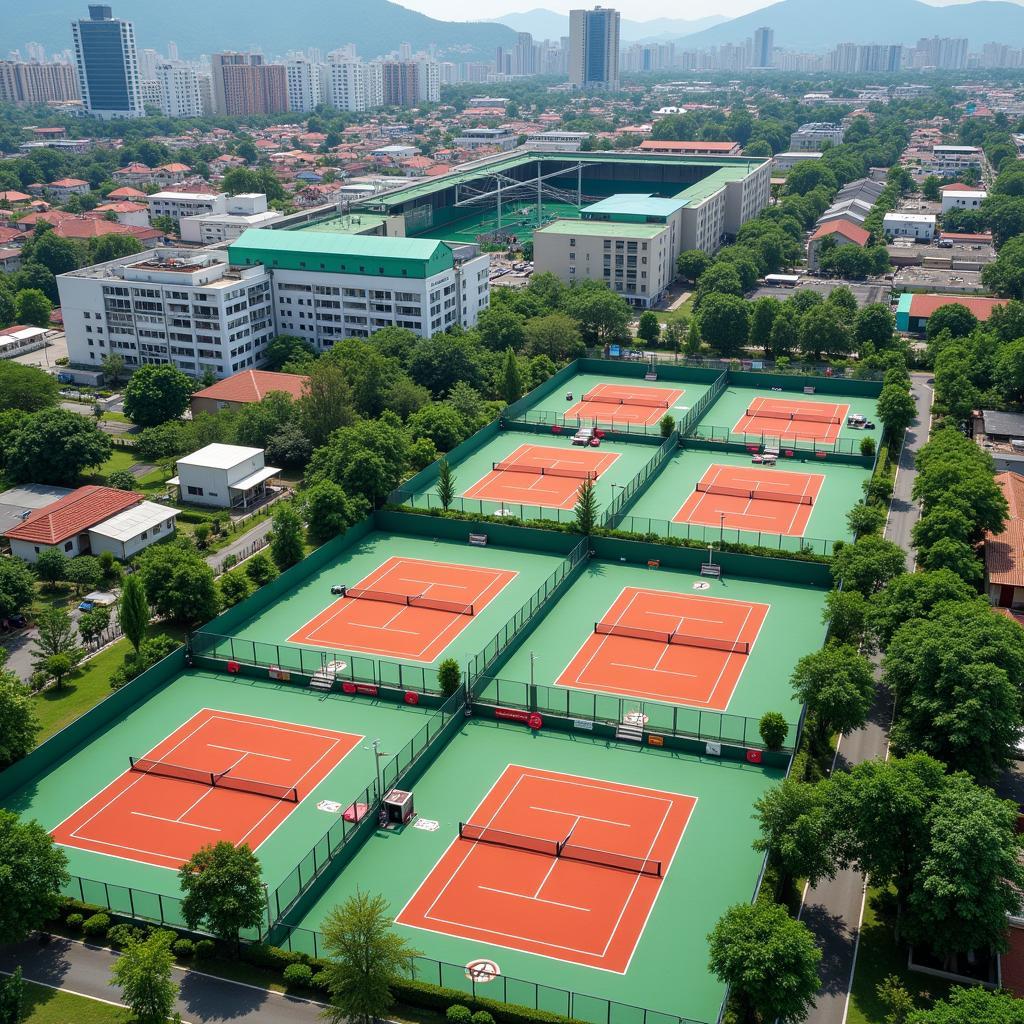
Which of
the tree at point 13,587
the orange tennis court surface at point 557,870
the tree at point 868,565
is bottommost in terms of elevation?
the orange tennis court surface at point 557,870

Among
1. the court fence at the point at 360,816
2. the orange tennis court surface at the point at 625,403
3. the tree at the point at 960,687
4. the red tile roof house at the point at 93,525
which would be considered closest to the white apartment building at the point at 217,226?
the orange tennis court surface at the point at 625,403

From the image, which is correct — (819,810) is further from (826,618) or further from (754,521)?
(754,521)

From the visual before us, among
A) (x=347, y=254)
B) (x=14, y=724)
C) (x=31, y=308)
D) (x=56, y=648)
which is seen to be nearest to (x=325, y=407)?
(x=347, y=254)

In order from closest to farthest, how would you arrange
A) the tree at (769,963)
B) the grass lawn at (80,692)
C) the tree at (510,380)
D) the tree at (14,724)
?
the tree at (769,963), the tree at (14,724), the grass lawn at (80,692), the tree at (510,380)

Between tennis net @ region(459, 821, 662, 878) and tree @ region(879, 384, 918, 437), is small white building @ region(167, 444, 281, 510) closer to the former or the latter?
tennis net @ region(459, 821, 662, 878)

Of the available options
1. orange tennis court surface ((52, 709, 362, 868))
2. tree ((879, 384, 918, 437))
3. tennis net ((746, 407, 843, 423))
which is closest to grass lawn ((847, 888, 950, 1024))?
orange tennis court surface ((52, 709, 362, 868))

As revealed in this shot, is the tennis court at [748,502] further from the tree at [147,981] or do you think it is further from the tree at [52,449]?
the tree at [147,981]

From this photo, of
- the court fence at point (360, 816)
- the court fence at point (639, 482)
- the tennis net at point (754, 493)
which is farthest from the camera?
the tennis net at point (754, 493)
